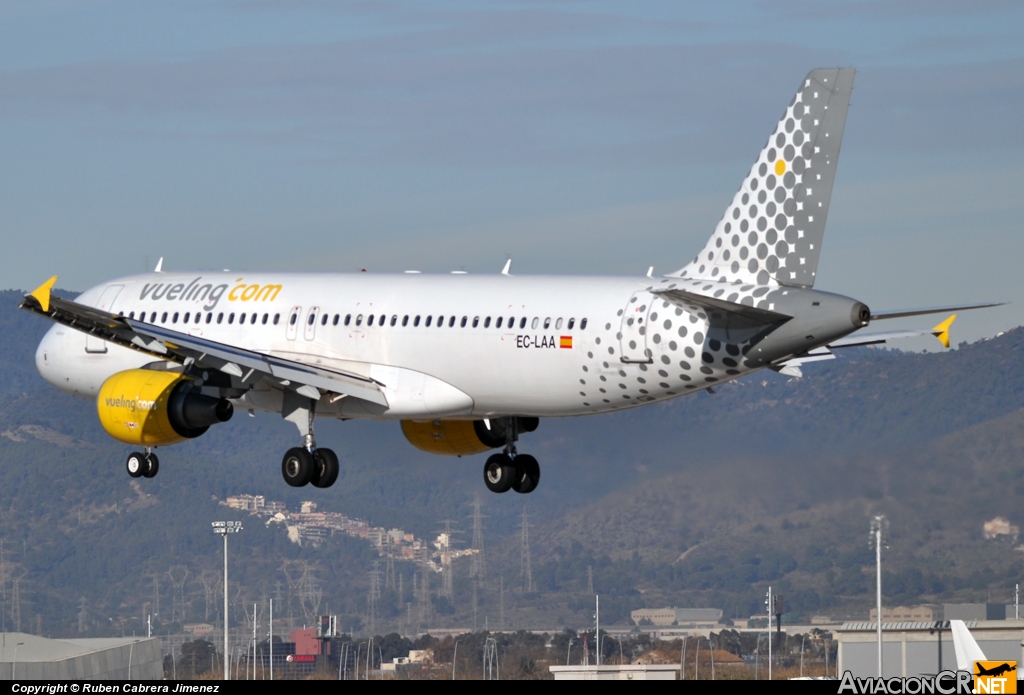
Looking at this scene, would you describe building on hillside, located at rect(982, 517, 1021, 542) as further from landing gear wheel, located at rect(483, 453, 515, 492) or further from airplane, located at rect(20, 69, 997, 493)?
landing gear wheel, located at rect(483, 453, 515, 492)

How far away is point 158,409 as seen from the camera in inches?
1745

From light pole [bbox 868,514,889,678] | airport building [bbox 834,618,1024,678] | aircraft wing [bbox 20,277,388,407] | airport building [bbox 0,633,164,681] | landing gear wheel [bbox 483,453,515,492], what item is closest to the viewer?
aircraft wing [bbox 20,277,388,407]

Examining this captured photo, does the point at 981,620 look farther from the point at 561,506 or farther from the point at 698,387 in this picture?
the point at 698,387

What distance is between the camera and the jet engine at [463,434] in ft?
158

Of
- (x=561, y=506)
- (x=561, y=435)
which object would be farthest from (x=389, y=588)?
(x=561, y=435)

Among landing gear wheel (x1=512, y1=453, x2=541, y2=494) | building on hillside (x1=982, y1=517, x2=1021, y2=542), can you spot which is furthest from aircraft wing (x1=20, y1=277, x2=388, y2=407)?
building on hillside (x1=982, y1=517, x2=1021, y2=542)

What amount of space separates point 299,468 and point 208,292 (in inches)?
248

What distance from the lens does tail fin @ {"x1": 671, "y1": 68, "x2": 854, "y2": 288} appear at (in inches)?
1523

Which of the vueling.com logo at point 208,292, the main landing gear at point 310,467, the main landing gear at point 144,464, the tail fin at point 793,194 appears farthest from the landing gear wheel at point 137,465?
the tail fin at point 793,194

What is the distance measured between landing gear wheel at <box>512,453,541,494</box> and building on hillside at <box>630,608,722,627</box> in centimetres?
3055

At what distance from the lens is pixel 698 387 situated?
1587 inches

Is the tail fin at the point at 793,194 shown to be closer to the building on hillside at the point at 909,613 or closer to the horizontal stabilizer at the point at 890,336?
the horizontal stabilizer at the point at 890,336

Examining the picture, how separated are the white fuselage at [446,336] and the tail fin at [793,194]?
1.86 metres

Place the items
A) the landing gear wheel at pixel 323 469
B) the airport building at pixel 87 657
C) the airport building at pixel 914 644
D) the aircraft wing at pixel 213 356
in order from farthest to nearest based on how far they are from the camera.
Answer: the airport building at pixel 87 657, the airport building at pixel 914 644, the landing gear wheel at pixel 323 469, the aircraft wing at pixel 213 356
